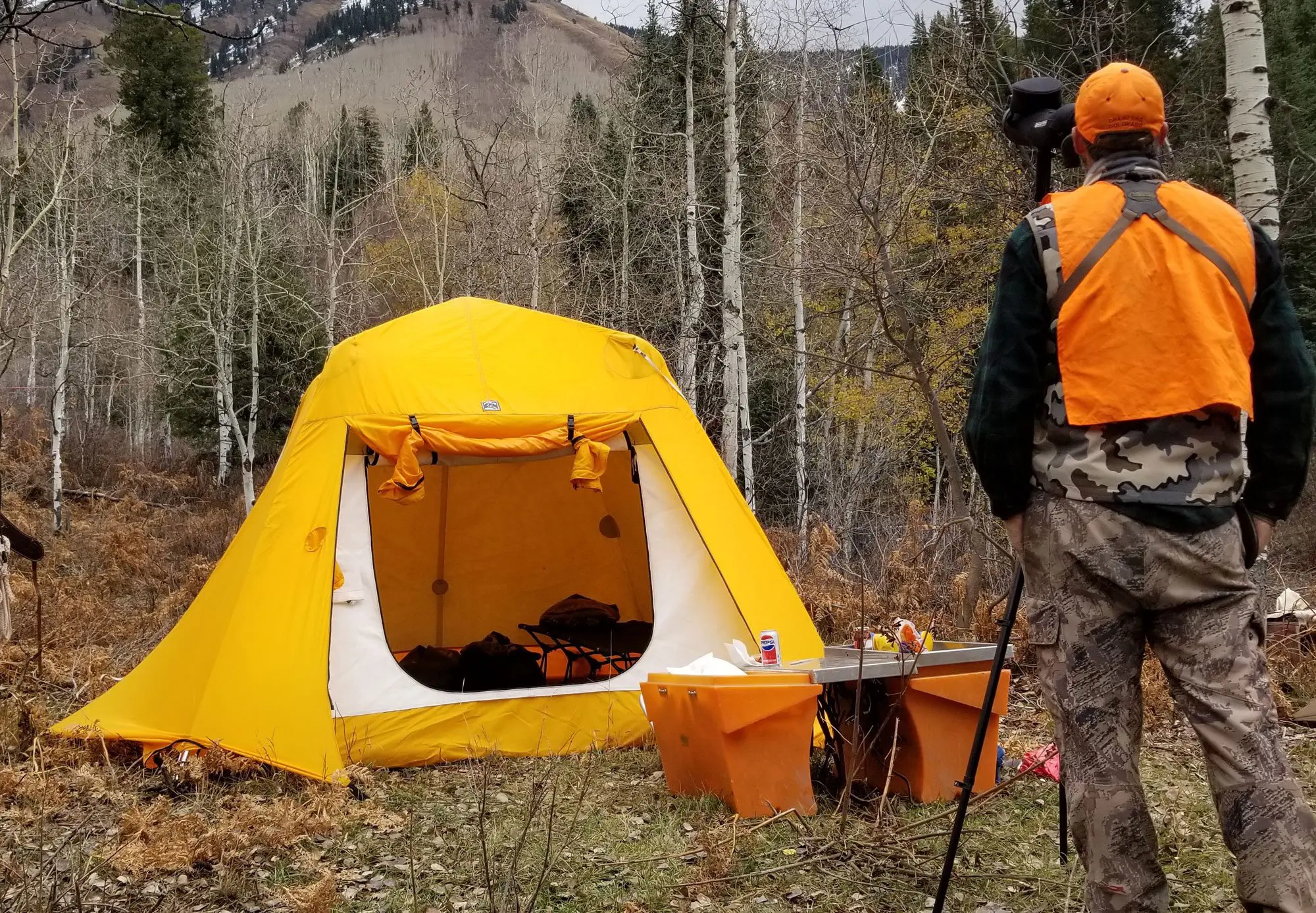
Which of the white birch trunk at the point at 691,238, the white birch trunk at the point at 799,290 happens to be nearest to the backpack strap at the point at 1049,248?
the white birch trunk at the point at 691,238

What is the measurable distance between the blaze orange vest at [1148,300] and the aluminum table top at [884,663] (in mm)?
1716

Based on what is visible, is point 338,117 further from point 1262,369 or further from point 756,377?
point 1262,369

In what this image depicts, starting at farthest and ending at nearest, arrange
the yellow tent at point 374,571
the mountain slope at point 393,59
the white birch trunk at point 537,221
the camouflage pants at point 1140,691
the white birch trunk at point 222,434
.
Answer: the mountain slope at point 393,59, the white birch trunk at point 222,434, the white birch trunk at point 537,221, the yellow tent at point 374,571, the camouflage pants at point 1140,691

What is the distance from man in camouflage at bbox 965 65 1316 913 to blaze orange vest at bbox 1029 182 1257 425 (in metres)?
0.02

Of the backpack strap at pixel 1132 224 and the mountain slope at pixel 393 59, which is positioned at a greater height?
the mountain slope at pixel 393 59

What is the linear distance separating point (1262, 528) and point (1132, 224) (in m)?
0.73

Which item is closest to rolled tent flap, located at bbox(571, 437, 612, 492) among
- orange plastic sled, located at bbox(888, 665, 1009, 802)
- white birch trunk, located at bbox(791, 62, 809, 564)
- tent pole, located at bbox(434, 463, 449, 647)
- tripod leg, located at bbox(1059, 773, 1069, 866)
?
orange plastic sled, located at bbox(888, 665, 1009, 802)

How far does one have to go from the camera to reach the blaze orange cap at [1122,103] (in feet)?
7.80

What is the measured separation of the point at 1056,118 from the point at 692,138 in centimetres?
1016

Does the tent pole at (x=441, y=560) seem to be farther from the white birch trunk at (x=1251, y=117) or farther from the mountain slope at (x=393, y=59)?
the mountain slope at (x=393, y=59)

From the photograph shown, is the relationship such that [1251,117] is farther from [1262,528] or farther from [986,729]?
[986,729]

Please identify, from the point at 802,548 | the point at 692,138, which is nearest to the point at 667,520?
the point at 802,548

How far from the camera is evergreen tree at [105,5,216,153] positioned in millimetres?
27484

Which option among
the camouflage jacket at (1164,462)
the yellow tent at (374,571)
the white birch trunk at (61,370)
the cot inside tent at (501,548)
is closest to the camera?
the camouflage jacket at (1164,462)
